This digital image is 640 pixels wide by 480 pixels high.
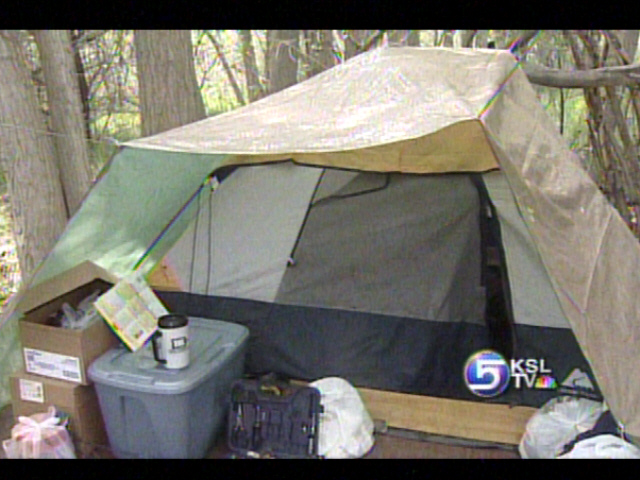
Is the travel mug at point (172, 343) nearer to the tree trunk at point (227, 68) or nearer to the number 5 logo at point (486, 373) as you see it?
the number 5 logo at point (486, 373)

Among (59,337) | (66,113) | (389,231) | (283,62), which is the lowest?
(59,337)

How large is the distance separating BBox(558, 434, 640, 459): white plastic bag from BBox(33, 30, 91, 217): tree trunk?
2.71m

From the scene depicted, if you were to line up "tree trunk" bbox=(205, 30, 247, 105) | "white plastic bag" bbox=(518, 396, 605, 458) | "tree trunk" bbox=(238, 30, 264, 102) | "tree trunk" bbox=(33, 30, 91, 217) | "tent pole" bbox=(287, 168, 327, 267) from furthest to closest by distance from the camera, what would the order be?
"tree trunk" bbox=(205, 30, 247, 105) → "tree trunk" bbox=(238, 30, 264, 102) → "tree trunk" bbox=(33, 30, 91, 217) → "tent pole" bbox=(287, 168, 327, 267) → "white plastic bag" bbox=(518, 396, 605, 458)

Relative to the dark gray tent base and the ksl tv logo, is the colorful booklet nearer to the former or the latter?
the dark gray tent base


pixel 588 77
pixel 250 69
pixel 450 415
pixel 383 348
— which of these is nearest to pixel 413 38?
pixel 250 69

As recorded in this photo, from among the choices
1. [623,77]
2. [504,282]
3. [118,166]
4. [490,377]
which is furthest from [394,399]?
[623,77]

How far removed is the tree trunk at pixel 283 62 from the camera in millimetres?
4961

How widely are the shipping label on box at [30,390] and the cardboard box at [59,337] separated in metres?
0.04

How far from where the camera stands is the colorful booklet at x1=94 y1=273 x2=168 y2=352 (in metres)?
2.07

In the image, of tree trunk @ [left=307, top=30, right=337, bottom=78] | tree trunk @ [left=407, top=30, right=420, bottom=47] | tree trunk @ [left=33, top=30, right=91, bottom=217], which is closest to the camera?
tree trunk @ [left=33, top=30, right=91, bottom=217]

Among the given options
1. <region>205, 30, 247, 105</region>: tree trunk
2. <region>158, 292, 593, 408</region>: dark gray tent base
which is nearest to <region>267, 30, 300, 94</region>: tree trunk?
<region>205, 30, 247, 105</region>: tree trunk

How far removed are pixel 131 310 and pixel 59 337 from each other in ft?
0.81

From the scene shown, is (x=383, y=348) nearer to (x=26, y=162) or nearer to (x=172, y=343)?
(x=172, y=343)

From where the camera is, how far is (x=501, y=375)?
2.28 m
